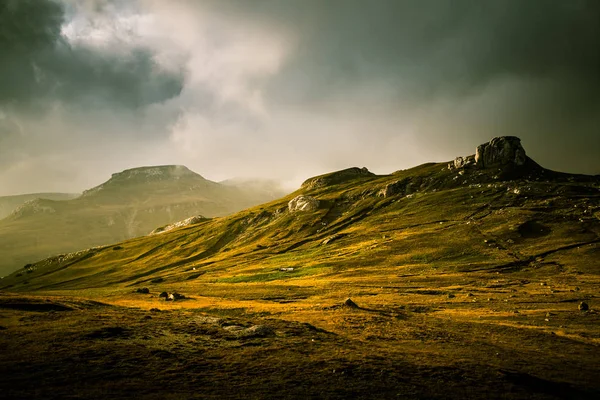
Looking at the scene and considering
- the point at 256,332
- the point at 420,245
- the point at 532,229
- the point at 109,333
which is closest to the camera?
the point at 109,333

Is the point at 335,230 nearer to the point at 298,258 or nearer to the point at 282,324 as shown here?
the point at 298,258

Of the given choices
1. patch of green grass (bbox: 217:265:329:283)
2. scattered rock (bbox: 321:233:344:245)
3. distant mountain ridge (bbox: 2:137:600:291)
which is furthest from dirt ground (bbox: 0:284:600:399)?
scattered rock (bbox: 321:233:344:245)

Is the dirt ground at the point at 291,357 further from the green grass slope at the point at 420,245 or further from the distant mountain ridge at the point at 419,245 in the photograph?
the distant mountain ridge at the point at 419,245

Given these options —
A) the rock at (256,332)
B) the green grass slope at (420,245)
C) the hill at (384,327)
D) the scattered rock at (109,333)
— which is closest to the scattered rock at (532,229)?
the green grass slope at (420,245)

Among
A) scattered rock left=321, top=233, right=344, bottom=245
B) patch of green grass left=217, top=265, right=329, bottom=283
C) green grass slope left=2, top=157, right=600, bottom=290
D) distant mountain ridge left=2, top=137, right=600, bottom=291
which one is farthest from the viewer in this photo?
scattered rock left=321, top=233, right=344, bottom=245

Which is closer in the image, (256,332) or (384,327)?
(256,332)

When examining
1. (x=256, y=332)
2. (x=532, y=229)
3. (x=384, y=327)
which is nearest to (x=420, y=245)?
(x=532, y=229)

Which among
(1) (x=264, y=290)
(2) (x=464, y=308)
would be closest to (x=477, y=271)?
(2) (x=464, y=308)

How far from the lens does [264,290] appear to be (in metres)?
82.7

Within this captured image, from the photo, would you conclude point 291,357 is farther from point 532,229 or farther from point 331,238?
point 331,238

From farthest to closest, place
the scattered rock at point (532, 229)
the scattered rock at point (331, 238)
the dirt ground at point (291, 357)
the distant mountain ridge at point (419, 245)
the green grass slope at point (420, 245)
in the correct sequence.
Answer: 1. the scattered rock at point (331, 238)
2. the scattered rock at point (532, 229)
3. the green grass slope at point (420, 245)
4. the distant mountain ridge at point (419, 245)
5. the dirt ground at point (291, 357)

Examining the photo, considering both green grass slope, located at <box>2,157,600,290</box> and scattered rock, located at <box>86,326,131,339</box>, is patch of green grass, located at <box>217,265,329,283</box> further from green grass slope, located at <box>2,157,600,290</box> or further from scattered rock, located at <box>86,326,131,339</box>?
scattered rock, located at <box>86,326,131,339</box>

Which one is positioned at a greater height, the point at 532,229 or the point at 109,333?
the point at 109,333

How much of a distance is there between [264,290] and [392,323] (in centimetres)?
4764
